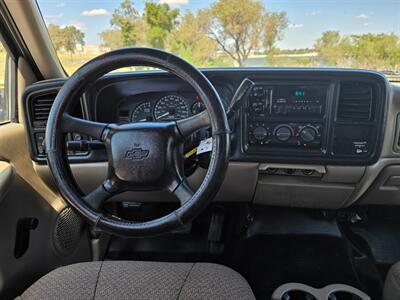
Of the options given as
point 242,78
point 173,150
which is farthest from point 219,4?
point 173,150

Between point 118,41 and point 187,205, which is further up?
point 118,41

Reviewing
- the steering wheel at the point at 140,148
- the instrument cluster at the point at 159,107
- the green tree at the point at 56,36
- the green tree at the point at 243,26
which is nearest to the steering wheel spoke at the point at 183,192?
the steering wheel at the point at 140,148

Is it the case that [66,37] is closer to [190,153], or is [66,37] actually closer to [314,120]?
[190,153]

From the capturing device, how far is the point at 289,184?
5.65ft

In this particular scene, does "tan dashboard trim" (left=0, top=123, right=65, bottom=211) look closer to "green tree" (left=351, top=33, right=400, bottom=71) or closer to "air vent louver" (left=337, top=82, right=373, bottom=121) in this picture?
"air vent louver" (left=337, top=82, right=373, bottom=121)

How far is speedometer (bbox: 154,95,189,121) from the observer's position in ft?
5.38

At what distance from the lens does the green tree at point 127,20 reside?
1.74 meters

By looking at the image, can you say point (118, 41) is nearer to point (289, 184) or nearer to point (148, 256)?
point (289, 184)

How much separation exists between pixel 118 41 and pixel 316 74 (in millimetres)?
855

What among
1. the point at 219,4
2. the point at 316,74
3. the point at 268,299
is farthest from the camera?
the point at 268,299

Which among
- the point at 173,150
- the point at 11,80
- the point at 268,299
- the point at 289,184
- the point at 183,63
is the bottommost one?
the point at 268,299

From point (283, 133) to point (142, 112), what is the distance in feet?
2.04

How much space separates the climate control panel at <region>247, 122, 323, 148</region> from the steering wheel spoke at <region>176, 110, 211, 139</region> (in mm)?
458

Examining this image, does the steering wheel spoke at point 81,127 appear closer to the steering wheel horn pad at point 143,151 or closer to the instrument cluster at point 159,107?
the steering wheel horn pad at point 143,151
